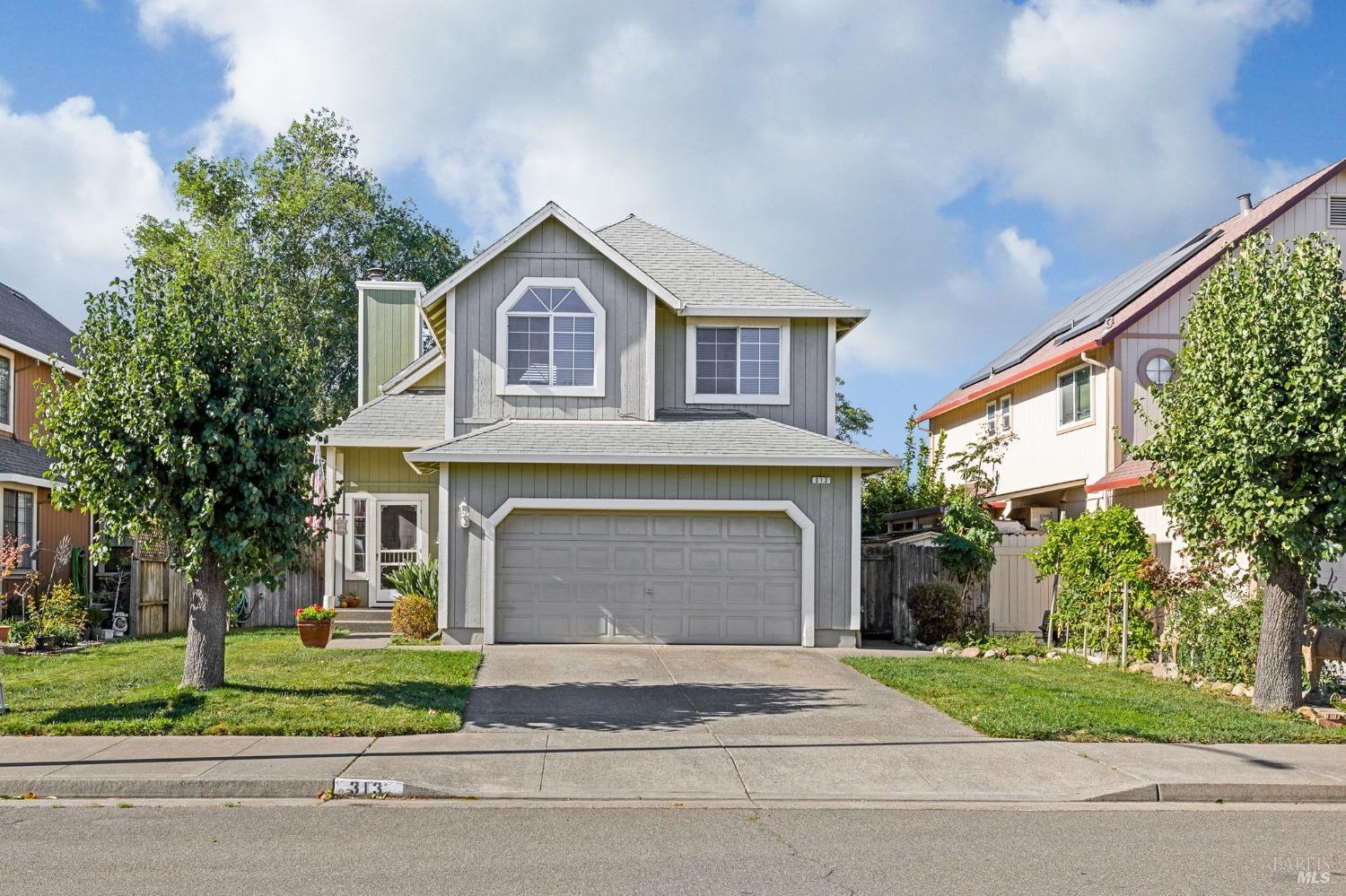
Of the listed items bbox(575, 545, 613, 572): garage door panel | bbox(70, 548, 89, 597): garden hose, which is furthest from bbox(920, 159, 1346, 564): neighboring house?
bbox(70, 548, 89, 597): garden hose

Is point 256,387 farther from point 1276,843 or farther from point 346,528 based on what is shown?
point 1276,843

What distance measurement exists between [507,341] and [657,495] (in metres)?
3.70

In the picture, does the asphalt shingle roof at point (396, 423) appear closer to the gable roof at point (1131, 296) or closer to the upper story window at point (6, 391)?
the upper story window at point (6, 391)

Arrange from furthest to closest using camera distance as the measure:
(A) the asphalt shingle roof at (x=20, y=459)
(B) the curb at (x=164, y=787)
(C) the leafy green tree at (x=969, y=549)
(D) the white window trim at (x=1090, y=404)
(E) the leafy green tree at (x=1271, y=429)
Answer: (D) the white window trim at (x=1090, y=404) → (A) the asphalt shingle roof at (x=20, y=459) → (C) the leafy green tree at (x=969, y=549) → (E) the leafy green tree at (x=1271, y=429) → (B) the curb at (x=164, y=787)

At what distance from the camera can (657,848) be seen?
709cm

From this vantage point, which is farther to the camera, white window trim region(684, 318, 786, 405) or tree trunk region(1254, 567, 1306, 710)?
white window trim region(684, 318, 786, 405)

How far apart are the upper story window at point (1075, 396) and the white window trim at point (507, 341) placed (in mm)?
9337

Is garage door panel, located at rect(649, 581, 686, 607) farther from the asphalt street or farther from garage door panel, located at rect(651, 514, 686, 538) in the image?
the asphalt street

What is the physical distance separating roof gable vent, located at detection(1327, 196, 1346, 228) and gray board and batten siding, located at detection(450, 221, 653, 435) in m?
12.9

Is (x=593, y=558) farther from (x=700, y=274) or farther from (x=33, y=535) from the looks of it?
(x=33, y=535)

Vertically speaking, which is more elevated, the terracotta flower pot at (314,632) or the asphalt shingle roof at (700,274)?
the asphalt shingle roof at (700,274)

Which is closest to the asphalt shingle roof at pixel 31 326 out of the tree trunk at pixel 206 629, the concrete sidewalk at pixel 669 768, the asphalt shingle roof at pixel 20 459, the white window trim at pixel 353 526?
the asphalt shingle roof at pixel 20 459

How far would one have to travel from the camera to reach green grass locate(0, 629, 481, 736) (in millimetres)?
10375

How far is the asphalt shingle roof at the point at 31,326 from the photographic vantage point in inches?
891
